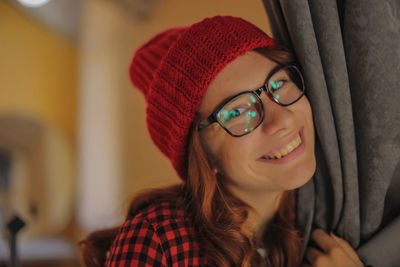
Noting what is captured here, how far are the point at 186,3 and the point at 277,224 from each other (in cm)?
60

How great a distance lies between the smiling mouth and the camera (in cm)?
70

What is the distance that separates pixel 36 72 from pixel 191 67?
7.41 ft

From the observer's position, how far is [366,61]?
620 mm

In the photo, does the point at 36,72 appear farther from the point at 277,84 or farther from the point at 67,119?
the point at 277,84

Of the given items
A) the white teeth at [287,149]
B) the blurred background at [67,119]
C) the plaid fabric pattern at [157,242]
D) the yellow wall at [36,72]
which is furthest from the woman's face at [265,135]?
the yellow wall at [36,72]

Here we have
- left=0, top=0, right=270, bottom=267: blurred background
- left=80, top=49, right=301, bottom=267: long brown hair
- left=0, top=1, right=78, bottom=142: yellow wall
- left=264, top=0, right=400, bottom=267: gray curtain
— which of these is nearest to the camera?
left=264, top=0, right=400, bottom=267: gray curtain

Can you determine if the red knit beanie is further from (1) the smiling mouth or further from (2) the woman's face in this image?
(1) the smiling mouth

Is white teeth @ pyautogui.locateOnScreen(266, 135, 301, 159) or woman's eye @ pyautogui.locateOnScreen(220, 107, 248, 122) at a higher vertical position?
woman's eye @ pyautogui.locateOnScreen(220, 107, 248, 122)

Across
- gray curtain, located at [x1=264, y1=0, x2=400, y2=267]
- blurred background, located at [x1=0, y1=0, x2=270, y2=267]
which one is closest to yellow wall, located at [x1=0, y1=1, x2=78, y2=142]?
blurred background, located at [x1=0, y1=0, x2=270, y2=267]

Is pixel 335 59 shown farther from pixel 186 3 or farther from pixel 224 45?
pixel 186 3

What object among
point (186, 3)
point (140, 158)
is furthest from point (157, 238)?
point (140, 158)

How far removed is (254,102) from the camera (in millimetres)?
690

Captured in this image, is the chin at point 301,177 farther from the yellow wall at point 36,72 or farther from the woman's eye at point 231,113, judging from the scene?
the yellow wall at point 36,72

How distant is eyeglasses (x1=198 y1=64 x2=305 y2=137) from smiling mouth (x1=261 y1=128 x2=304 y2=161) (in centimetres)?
5
